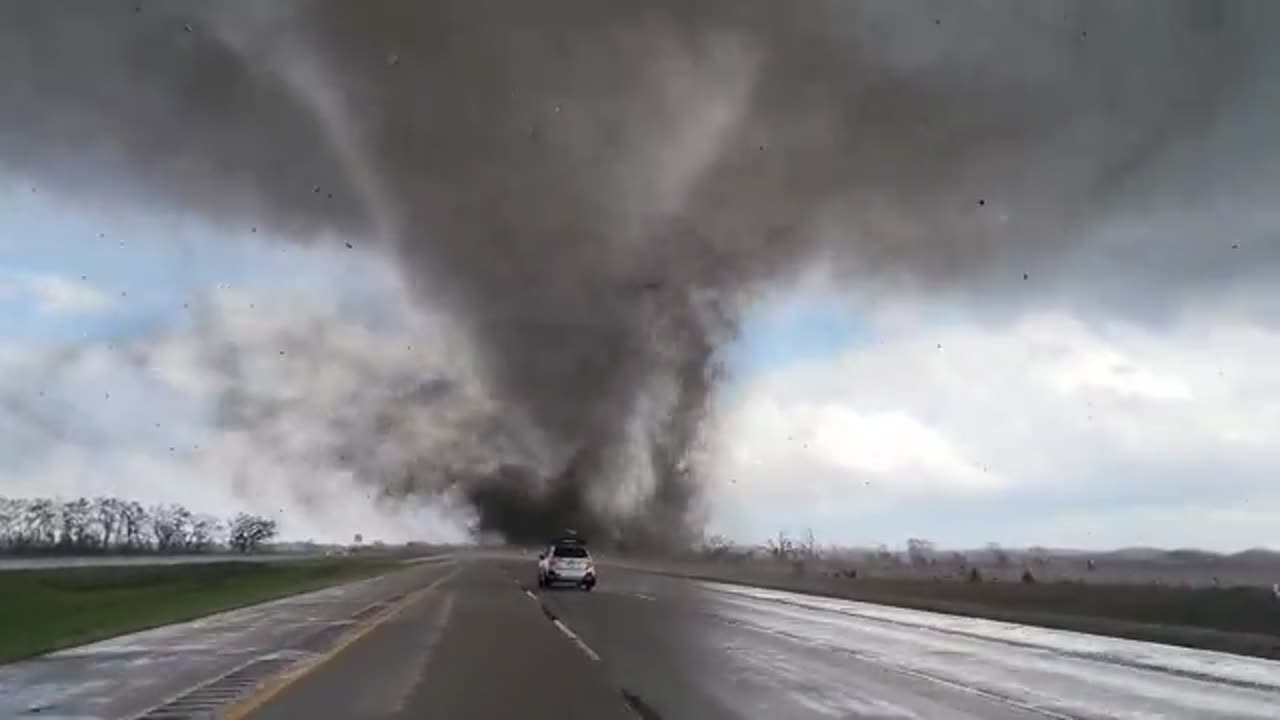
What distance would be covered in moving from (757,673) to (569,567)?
34.9 metres

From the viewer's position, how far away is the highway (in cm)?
1502

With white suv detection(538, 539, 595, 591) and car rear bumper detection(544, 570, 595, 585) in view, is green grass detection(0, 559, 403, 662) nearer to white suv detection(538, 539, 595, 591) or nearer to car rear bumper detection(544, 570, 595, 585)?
white suv detection(538, 539, 595, 591)

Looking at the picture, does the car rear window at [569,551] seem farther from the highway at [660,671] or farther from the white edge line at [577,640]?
the white edge line at [577,640]

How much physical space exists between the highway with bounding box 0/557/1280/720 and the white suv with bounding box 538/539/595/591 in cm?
1900

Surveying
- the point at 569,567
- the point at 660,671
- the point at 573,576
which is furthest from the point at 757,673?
the point at 569,567

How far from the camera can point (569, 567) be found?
176ft

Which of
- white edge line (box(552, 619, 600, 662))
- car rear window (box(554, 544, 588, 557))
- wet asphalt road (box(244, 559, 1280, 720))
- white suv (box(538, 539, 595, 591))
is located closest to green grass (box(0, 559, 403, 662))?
wet asphalt road (box(244, 559, 1280, 720))

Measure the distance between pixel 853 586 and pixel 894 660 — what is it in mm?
33469

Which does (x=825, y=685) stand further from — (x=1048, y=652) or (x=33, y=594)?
(x=33, y=594)

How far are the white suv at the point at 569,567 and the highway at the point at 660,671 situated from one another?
62.3 feet

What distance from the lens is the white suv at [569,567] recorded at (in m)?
53.6

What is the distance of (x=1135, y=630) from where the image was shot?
29.1m

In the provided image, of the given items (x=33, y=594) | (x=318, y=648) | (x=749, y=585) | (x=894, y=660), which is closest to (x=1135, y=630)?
(x=894, y=660)

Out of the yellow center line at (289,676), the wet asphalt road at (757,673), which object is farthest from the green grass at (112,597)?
the wet asphalt road at (757,673)
